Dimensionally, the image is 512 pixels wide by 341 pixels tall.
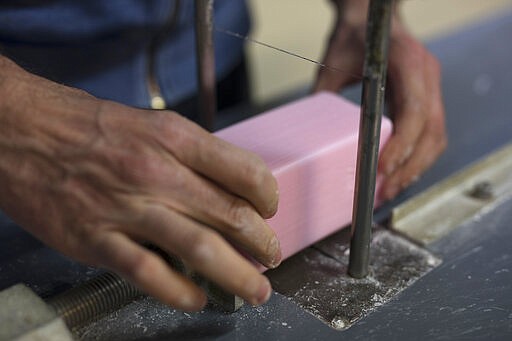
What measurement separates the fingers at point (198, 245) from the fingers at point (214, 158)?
4cm

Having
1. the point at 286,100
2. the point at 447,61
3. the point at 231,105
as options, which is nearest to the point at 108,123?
the point at 286,100

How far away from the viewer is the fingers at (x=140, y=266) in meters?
0.45

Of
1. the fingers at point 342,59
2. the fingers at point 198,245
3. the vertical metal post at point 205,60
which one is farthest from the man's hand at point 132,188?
the fingers at point 342,59

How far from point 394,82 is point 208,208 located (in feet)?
1.38

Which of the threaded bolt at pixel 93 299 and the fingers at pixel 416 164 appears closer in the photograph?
the threaded bolt at pixel 93 299

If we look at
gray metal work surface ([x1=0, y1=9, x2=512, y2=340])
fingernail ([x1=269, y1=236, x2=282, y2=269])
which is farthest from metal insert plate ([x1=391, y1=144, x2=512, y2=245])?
fingernail ([x1=269, y1=236, x2=282, y2=269])

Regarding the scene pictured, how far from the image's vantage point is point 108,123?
47 cm

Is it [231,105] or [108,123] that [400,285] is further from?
[231,105]

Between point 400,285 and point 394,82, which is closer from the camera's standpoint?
point 400,285

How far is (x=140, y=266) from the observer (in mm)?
449

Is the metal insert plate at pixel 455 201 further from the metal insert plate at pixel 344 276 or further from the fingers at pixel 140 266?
the fingers at pixel 140 266

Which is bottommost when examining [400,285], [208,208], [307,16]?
[307,16]

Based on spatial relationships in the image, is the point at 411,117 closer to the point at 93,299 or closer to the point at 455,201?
the point at 455,201

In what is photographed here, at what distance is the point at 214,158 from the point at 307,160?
136mm
